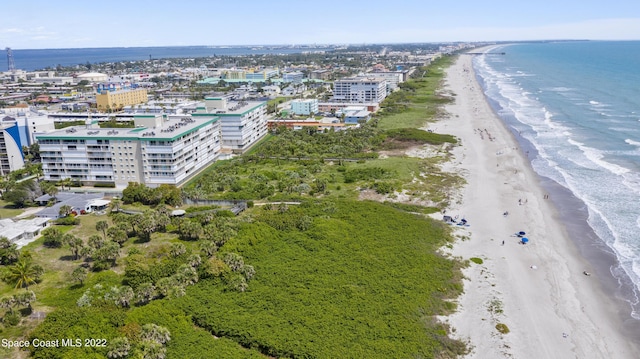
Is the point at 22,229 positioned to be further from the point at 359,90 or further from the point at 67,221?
the point at 359,90

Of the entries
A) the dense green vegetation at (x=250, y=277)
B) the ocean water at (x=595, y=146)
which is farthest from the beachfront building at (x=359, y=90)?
the dense green vegetation at (x=250, y=277)

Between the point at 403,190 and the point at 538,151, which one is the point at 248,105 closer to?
the point at 403,190

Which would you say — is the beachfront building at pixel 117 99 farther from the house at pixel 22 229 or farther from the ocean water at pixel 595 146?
the ocean water at pixel 595 146

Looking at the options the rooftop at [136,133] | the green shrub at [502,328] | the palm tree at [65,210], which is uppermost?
the rooftop at [136,133]

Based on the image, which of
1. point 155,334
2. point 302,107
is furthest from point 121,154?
point 302,107

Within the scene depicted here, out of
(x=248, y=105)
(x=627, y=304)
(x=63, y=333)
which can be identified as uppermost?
(x=248, y=105)

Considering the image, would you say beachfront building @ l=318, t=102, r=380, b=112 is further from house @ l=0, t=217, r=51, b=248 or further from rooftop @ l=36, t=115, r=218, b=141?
house @ l=0, t=217, r=51, b=248

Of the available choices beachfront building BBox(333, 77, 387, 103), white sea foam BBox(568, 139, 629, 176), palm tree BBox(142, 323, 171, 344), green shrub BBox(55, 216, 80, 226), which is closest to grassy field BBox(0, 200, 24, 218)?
green shrub BBox(55, 216, 80, 226)

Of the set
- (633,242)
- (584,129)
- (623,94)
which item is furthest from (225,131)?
(623,94)
